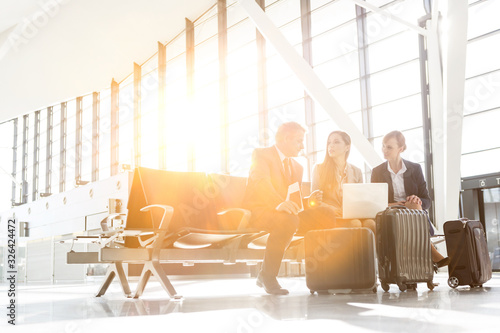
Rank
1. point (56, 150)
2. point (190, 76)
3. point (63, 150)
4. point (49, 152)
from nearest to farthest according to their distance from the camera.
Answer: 1. point (190, 76)
2. point (63, 150)
3. point (56, 150)
4. point (49, 152)

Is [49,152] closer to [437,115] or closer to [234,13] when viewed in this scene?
[234,13]

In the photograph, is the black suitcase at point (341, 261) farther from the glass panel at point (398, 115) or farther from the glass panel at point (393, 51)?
the glass panel at point (393, 51)

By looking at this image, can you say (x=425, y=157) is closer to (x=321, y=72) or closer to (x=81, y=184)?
(x=321, y=72)

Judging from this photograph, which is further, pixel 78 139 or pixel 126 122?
pixel 78 139

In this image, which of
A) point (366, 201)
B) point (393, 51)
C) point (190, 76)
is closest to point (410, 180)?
point (366, 201)

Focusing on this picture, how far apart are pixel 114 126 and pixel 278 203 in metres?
17.9

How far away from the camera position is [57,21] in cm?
1434

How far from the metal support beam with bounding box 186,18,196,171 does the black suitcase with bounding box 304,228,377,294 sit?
12.6 m

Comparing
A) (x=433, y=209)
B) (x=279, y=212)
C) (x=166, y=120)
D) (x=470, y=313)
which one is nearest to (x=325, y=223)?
(x=279, y=212)

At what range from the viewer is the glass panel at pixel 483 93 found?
10.2m

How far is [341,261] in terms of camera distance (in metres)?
4.12

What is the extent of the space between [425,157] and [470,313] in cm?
885

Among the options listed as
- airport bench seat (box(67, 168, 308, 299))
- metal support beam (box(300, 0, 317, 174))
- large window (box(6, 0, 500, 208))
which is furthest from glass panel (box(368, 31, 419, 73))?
airport bench seat (box(67, 168, 308, 299))

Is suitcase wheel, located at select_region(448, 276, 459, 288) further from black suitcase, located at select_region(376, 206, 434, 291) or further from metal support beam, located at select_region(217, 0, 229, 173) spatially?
metal support beam, located at select_region(217, 0, 229, 173)
